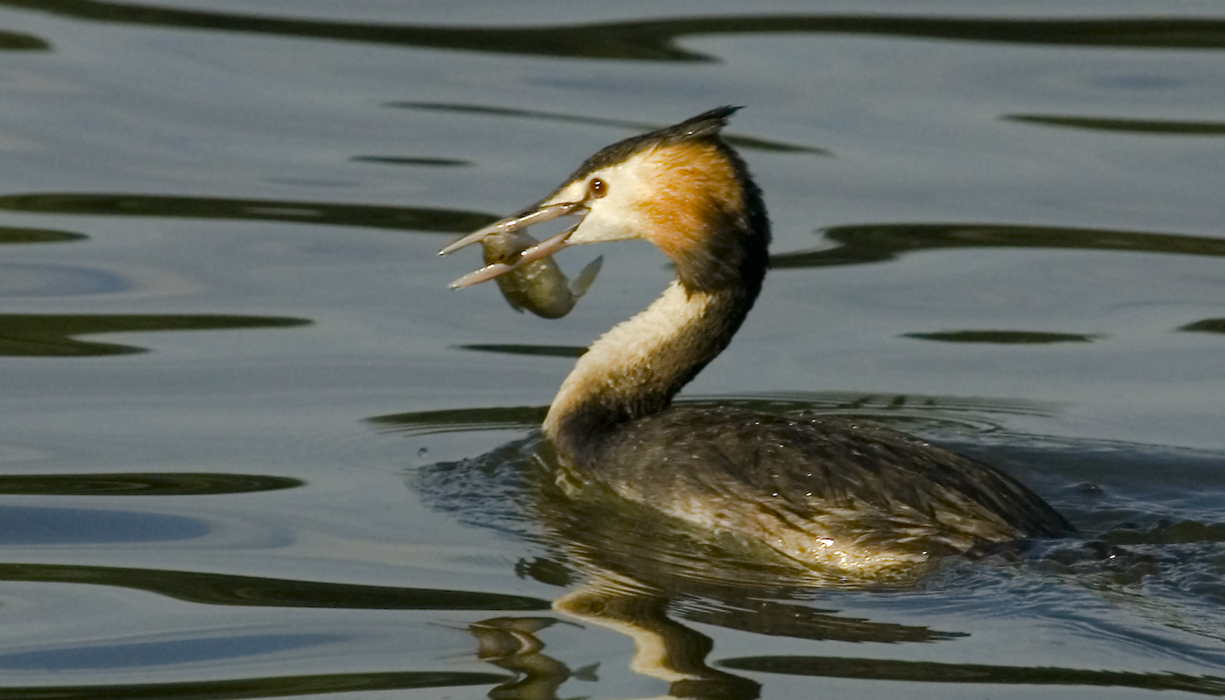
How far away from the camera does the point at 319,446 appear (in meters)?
7.49

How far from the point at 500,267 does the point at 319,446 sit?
894 millimetres

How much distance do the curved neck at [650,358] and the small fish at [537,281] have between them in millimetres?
209

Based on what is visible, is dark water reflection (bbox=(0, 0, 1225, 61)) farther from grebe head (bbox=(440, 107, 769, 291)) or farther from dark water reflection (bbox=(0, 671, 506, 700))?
dark water reflection (bbox=(0, 671, 506, 700))

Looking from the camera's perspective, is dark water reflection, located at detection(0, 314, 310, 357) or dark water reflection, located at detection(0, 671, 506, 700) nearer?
dark water reflection, located at detection(0, 671, 506, 700)

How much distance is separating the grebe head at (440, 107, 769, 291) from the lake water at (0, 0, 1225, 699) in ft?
2.75

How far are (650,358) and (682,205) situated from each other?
1.84ft

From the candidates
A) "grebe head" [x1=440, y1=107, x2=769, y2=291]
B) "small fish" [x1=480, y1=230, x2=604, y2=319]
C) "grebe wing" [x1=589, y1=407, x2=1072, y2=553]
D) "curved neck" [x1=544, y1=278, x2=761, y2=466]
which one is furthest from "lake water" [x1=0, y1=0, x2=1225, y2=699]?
"grebe head" [x1=440, y1=107, x2=769, y2=291]

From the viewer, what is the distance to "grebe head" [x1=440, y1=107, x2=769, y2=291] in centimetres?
734

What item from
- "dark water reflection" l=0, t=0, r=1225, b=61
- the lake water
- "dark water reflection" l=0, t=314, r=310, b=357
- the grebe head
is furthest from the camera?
"dark water reflection" l=0, t=0, r=1225, b=61

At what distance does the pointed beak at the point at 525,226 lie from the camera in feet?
24.3

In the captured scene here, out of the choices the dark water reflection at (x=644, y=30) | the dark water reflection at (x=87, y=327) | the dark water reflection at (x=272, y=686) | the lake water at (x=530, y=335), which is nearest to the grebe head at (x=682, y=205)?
the lake water at (x=530, y=335)

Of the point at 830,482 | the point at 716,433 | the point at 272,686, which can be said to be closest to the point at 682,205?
the point at 716,433

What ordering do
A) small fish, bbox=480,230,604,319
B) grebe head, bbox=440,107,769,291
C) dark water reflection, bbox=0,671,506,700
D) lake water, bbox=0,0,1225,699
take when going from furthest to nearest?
1. small fish, bbox=480,230,604,319
2. grebe head, bbox=440,107,769,291
3. lake water, bbox=0,0,1225,699
4. dark water reflection, bbox=0,671,506,700

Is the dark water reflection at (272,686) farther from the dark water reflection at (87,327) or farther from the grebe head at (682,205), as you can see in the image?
the dark water reflection at (87,327)
